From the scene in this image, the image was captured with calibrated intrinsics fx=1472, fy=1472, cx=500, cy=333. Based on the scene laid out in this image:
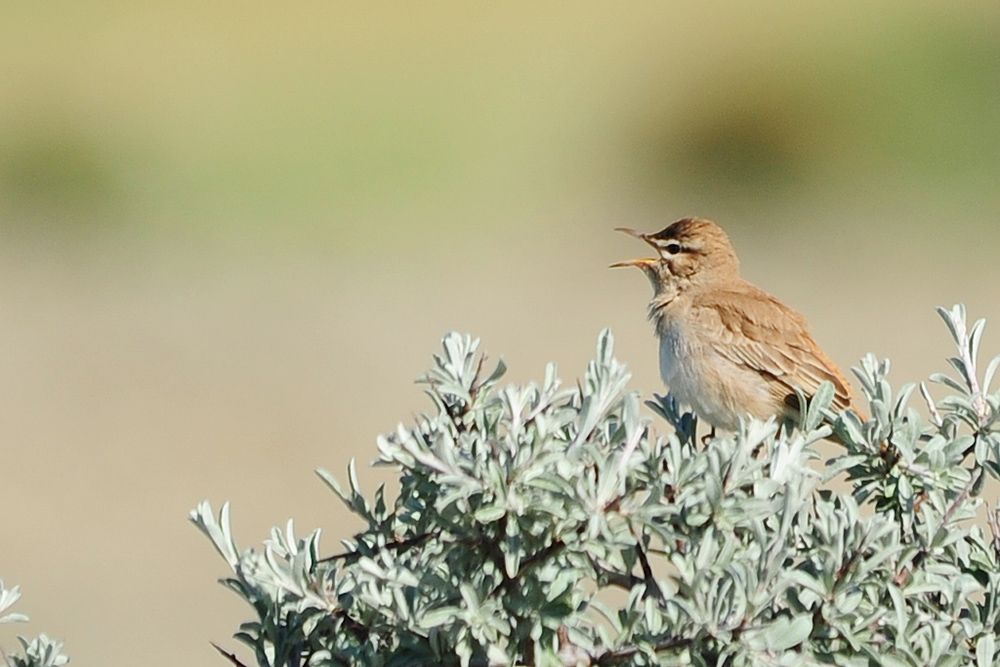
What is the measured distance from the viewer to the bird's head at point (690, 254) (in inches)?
226

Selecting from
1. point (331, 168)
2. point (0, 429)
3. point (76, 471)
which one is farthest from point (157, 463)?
A: point (331, 168)

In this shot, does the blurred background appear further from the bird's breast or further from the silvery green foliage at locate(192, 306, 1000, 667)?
the silvery green foliage at locate(192, 306, 1000, 667)

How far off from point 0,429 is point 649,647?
11245mm

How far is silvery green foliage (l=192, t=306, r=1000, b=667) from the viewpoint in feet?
7.59

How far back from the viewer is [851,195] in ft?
60.0

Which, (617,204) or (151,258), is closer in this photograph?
(151,258)

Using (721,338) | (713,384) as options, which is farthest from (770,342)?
(713,384)

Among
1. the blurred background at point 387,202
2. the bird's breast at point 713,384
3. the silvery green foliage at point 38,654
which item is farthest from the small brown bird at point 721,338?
the blurred background at point 387,202

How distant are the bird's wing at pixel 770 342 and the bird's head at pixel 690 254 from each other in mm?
169

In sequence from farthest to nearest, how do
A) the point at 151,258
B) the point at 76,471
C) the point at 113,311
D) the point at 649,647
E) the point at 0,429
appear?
1. the point at 151,258
2. the point at 113,311
3. the point at 0,429
4. the point at 76,471
5. the point at 649,647

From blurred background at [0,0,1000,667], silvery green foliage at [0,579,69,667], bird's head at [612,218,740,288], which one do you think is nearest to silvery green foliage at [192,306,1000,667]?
silvery green foliage at [0,579,69,667]

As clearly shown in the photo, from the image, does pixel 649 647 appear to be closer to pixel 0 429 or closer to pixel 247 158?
pixel 0 429

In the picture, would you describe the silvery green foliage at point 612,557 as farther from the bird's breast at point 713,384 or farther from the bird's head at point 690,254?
the bird's head at point 690,254

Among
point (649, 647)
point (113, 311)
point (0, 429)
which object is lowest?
point (649, 647)
